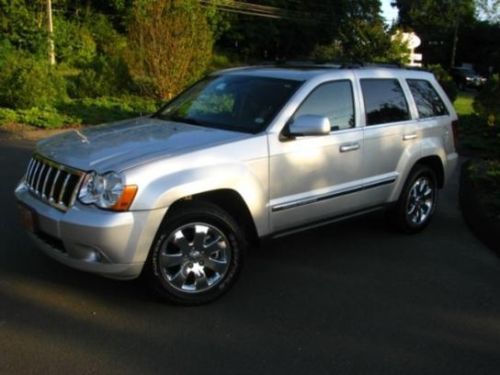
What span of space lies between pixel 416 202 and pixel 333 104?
164cm

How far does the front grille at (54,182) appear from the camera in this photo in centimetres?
405

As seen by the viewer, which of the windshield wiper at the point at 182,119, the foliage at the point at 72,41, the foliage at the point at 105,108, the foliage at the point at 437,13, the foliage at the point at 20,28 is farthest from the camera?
the foliage at the point at 437,13

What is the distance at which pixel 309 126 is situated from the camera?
15.1ft

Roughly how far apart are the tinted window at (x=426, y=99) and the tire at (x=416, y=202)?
0.56m

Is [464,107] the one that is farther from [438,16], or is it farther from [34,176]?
[438,16]

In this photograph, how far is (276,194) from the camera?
469cm

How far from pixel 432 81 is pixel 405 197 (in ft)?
4.27

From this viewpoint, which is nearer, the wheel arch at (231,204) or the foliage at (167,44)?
the wheel arch at (231,204)

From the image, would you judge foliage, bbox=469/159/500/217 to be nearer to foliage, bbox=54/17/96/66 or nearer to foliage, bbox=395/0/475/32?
foliage, bbox=54/17/96/66

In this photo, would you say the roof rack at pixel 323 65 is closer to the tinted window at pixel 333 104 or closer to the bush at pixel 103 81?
the tinted window at pixel 333 104

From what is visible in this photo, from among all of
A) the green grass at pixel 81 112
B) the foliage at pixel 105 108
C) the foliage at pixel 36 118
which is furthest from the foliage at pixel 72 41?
the foliage at pixel 36 118

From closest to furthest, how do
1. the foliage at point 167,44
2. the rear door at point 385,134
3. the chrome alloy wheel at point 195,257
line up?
1. the chrome alloy wheel at point 195,257
2. the rear door at point 385,134
3. the foliage at point 167,44

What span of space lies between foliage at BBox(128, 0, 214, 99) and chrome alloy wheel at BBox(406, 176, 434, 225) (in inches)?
405

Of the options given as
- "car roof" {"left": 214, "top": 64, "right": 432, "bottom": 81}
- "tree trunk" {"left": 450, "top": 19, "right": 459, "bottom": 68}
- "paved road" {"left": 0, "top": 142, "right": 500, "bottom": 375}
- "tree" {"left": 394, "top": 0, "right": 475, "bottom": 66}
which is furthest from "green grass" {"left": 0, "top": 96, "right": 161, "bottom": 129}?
"tree" {"left": 394, "top": 0, "right": 475, "bottom": 66}
